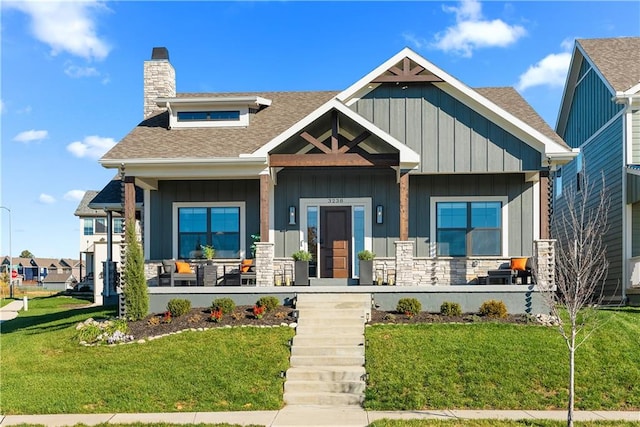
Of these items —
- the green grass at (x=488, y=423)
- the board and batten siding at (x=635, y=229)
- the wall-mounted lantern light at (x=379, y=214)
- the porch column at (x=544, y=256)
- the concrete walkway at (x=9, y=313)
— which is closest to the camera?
the green grass at (x=488, y=423)

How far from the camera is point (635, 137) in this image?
1592 centimetres

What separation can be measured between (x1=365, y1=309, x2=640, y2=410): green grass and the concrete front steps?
30 centimetres

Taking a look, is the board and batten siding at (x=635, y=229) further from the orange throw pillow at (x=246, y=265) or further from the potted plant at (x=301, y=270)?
the orange throw pillow at (x=246, y=265)

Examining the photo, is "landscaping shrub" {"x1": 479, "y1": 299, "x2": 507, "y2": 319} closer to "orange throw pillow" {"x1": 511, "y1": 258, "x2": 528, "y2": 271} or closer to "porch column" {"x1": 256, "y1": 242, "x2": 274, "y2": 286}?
"orange throw pillow" {"x1": 511, "y1": 258, "x2": 528, "y2": 271}

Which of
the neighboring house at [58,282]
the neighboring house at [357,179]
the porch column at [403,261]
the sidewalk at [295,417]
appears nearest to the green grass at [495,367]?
the sidewalk at [295,417]

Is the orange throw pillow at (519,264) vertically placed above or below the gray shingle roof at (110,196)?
below

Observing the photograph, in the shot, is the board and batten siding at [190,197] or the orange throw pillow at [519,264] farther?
the board and batten siding at [190,197]

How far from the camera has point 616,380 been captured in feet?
30.1

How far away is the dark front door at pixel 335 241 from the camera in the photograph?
51.5 ft

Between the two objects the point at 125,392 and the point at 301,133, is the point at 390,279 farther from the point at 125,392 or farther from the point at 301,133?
the point at 125,392

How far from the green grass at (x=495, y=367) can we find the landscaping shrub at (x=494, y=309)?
76 cm

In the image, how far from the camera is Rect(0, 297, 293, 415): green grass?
8.73 metres

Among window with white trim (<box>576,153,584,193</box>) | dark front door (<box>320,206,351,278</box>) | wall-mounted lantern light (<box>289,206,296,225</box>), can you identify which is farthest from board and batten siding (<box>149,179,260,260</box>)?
window with white trim (<box>576,153,584,193</box>)

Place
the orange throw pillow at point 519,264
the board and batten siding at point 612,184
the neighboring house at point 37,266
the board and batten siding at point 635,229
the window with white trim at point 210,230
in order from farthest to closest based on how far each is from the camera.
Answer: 1. the neighboring house at point 37,266
2. the board and batten siding at point 612,184
3. the board and batten siding at point 635,229
4. the window with white trim at point 210,230
5. the orange throw pillow at point 519,264
